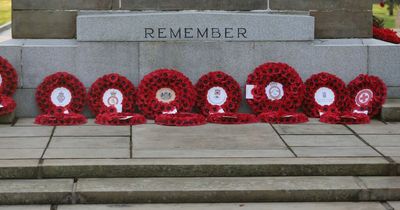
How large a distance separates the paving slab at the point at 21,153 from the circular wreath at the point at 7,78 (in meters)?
2.02

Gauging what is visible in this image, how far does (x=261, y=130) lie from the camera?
32.2 feet

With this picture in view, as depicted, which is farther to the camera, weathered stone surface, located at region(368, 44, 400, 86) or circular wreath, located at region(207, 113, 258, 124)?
weathered stone surface, located at region(368, 44, 400, 86)

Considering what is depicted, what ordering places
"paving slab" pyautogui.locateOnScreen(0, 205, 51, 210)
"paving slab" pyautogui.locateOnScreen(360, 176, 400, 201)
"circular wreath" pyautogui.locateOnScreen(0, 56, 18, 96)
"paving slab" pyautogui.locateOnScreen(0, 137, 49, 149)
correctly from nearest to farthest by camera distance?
"paving slab" pyautogui.locateOnScreen(0, 205, 51, 210), "paving slab" pyautogui.locateOnScreen(360, 176, 400, 201), "paving slab" pyautogui.locateOnScreen(0, 137, 49, 149), "circular wreath" pyautogui.locateOnScreen(0, 56, 18, 96)

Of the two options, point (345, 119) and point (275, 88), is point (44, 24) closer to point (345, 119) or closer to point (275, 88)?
point (275, 88)

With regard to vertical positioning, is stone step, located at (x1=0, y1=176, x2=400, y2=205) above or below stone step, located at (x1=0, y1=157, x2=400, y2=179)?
below

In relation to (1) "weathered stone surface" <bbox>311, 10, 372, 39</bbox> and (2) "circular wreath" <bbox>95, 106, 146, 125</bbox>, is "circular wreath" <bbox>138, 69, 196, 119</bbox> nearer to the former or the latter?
(2) "circular wreath" <bbox>95, 106, 146, 125</bbox>

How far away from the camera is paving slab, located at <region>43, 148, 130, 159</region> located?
8328mm

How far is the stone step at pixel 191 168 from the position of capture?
7918 mm

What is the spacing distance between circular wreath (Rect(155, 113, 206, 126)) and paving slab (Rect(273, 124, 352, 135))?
0.92m

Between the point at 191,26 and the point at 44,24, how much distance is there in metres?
1.88

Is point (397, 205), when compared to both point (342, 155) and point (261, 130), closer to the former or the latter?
point (342, 155)

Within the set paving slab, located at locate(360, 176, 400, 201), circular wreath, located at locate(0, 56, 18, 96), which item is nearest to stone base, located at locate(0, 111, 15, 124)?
circular wreath, located at locate(0, 56, 18, 96)

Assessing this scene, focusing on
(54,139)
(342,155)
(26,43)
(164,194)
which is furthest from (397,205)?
(26,43)

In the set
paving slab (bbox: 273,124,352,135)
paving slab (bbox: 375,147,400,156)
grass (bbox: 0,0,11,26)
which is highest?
grass (bbox: 0,0,11,26)
